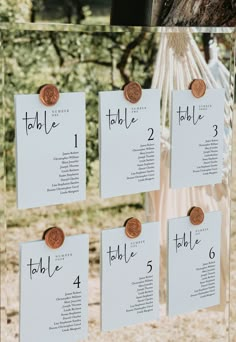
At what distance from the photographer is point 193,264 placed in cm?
189

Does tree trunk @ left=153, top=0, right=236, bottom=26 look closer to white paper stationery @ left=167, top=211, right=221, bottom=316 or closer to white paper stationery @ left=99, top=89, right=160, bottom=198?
white paper stationery @ left=99, top=89, right=160, bottom=198

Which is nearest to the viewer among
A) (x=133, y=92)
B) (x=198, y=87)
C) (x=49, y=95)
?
(x=49, y=95)

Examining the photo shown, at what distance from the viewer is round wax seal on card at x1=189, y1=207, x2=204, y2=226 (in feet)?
6.11

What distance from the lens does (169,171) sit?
→ 5.90ft

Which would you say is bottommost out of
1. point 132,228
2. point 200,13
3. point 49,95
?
point 132,228

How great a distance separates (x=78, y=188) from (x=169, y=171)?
0.27 metres

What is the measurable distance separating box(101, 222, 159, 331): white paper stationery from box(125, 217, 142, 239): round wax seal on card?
0.03ft

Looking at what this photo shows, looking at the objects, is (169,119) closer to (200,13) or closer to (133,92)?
(133,92)

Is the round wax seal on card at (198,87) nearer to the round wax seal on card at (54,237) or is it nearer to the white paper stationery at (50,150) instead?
the white paper stationery at (50,150)

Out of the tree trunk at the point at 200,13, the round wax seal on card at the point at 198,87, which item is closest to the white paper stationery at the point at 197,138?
the round wax seal on card at the point at 198,87

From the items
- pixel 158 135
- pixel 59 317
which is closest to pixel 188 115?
pixel 158 135

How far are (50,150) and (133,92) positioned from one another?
0.83 feet

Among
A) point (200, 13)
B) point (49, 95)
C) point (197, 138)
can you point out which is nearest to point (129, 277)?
point (197, 138)

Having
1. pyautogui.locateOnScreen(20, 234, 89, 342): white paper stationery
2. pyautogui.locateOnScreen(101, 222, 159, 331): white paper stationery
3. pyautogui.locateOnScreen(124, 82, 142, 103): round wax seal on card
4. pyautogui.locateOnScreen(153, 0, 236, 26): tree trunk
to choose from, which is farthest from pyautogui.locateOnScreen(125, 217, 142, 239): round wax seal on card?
pyautogui.locateOnScreen(153, 0, 236, 26): tree trunk
